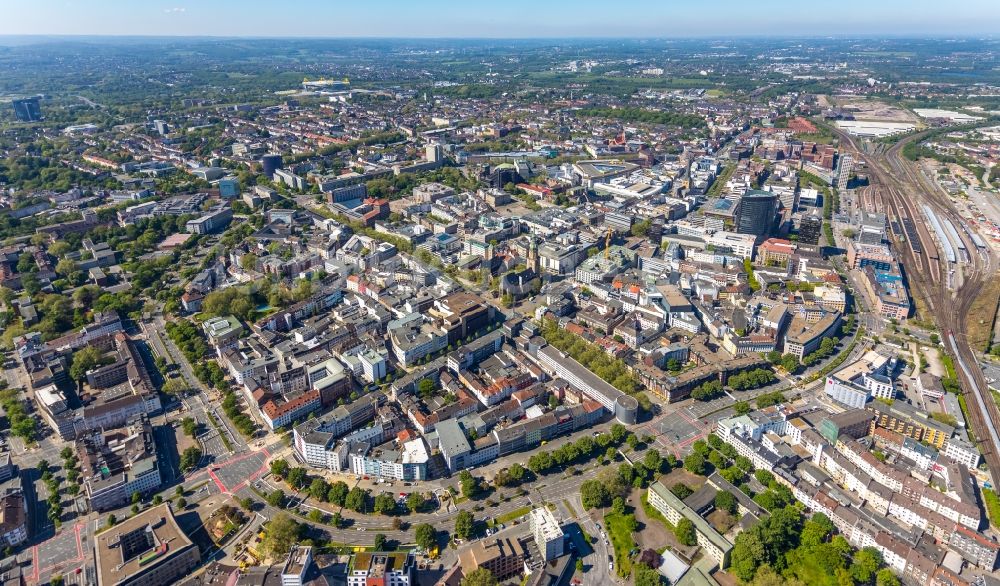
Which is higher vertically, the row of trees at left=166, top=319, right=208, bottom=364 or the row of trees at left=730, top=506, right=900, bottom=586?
the row of trees at left=166, top=319, right=208, bottom=364

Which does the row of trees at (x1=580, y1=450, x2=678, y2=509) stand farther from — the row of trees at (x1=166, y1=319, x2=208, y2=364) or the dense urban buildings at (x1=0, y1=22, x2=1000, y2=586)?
the row of trees at (x1=166, y1=319, x2=208, y2=364)

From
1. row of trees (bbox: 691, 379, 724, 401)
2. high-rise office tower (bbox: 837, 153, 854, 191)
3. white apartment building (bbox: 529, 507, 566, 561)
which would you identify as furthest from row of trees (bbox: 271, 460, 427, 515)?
high-rise office tower (bbox: 837, 153, 854, 191)

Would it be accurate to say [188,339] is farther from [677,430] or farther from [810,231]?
[810,231]

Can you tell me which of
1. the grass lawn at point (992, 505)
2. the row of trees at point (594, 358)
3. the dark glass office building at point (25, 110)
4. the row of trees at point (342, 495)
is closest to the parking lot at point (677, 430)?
the row of trees at point (594, 358)

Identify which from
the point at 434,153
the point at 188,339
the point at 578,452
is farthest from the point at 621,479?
the point at 434,153

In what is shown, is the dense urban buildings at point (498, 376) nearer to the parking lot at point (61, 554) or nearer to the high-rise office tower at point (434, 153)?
the parking lot at point (61, 554)

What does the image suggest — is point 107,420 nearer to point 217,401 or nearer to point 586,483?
point 217,401
